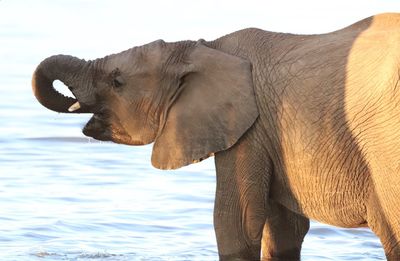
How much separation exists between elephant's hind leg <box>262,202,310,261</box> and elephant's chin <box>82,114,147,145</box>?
1.07m

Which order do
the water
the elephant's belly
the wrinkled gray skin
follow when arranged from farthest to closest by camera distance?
the water
the elephant's belly
the wrinkled gray skin

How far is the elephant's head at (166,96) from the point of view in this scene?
1098cm

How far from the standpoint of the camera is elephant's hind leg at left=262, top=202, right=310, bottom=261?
11.6 meters

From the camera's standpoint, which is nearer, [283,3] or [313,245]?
[313,245]

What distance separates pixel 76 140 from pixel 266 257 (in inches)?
221

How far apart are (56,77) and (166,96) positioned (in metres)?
0.82

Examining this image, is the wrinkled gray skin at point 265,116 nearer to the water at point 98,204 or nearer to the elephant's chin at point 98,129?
the elephant's chin at point 98,129

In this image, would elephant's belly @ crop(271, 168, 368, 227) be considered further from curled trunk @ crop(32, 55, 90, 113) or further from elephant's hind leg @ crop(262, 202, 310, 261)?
curled trunk @ crop(32, 55, 90, 113)

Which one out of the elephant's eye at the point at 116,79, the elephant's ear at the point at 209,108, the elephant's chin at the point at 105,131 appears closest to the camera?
the elephant's ear at the point at 209,108

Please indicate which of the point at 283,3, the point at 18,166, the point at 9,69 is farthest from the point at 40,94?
the point at 283,3

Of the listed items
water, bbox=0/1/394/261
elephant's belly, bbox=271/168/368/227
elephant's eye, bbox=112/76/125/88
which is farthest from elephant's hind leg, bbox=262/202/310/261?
elephant's eye, bbox=112/76/125/88

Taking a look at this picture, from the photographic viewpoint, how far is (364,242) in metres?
13.5

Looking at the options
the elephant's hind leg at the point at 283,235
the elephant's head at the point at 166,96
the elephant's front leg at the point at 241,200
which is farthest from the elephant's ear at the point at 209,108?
the elephant's hind leg at the point at 283,235

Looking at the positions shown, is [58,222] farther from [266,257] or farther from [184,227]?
[266,257]
